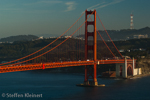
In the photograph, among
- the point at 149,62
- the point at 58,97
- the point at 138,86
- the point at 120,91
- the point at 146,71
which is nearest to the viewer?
the point at 58,97

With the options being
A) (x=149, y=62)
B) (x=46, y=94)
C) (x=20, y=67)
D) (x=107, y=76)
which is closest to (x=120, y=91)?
(x=46, y=94)

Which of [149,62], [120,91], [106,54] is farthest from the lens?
[106,54]

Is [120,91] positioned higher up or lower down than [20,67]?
lower down

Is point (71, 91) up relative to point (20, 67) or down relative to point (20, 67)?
down

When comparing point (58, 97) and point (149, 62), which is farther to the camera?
point (149, 62)

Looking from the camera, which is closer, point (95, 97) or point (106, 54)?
point (95, 97)

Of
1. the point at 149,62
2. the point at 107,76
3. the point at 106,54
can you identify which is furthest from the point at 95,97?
the point at 106,54

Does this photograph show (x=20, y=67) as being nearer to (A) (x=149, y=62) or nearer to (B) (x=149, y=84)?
(B) (x=149, y=84)

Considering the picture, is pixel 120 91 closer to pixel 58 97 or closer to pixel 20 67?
pixel 58 97

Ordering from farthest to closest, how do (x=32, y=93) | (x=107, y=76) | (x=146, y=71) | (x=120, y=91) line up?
(x=146, y=71) < (x=107, y=76) < (x=120, y=91) < (x=32, y=93)
